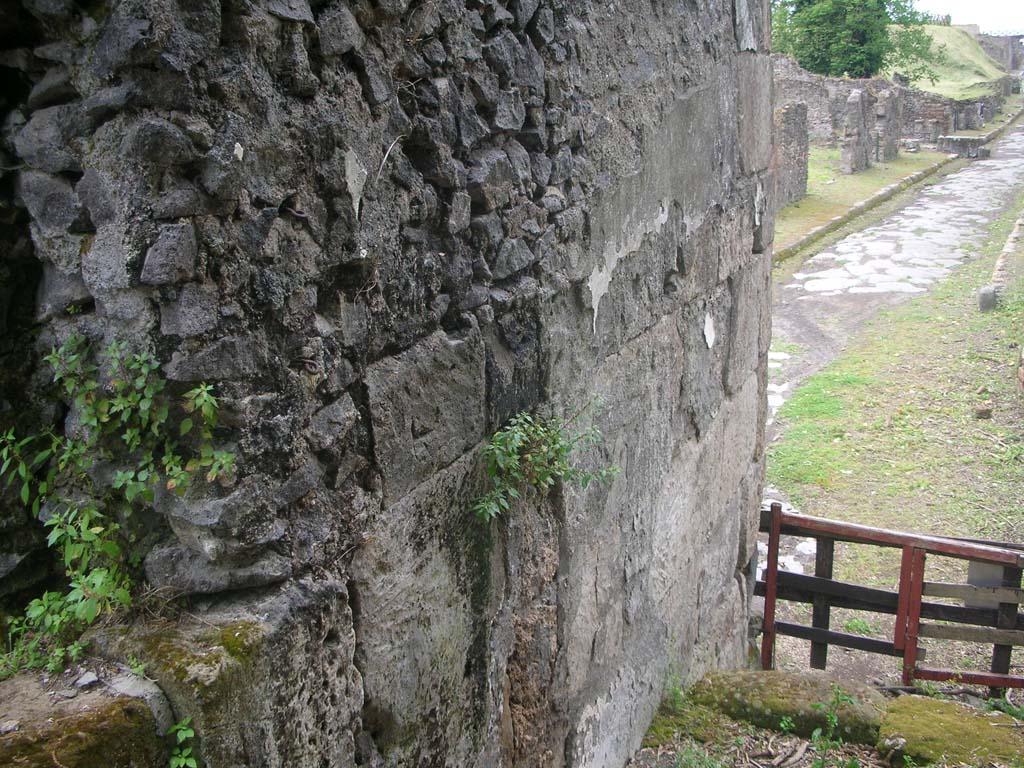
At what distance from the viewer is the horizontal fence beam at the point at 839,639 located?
5156 millimetres

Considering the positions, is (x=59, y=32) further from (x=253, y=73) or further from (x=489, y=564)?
(x=489, y=564)

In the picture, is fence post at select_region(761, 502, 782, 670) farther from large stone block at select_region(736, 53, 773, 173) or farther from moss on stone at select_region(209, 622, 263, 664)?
moss on stone at select_region(209, 622, 263, 664)

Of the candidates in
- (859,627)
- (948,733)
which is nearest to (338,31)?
(948,733)

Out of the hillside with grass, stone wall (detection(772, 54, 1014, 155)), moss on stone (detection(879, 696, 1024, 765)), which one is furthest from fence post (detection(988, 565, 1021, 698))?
the hillside with grass

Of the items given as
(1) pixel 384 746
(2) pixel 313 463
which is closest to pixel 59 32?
(2) pixel 313 463

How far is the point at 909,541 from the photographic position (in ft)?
15.9

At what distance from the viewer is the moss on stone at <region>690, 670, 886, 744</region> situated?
11.6ft

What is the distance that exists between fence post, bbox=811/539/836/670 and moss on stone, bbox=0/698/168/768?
4511 millimetres

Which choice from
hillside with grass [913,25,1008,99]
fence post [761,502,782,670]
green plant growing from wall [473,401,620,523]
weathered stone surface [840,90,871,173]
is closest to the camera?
green plant growing from wall [473,401,620,523]

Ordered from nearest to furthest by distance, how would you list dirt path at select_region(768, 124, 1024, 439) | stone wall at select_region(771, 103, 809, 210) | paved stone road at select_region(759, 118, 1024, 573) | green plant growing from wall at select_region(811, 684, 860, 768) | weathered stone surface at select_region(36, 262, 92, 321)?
weathered stone surface at select_region(36, 262, 92, 321), green plant growing from wall at select_region(811, 684, 860, 768), paved stone road at select_region(759, 118, 1024, 573), dirt path at select_region(768, 124, 1024, 439), stone wall at select_region(771, 103, 809, 210)

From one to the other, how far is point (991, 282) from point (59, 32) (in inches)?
528

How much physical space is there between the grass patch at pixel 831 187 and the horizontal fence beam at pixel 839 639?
1044cm

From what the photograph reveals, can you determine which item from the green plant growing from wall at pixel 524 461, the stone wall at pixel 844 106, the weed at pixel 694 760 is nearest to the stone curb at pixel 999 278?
the stone wall at pixel 844 106

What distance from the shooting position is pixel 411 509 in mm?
1838
